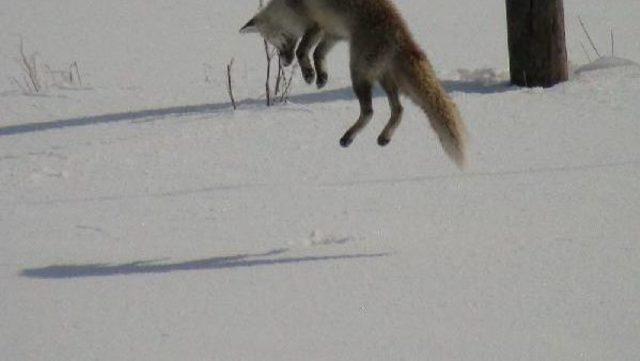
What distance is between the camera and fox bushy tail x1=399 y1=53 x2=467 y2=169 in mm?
3781

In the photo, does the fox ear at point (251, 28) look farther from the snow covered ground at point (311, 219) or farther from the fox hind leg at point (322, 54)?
the snow covered ground at point (311, 219)

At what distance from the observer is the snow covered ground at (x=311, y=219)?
418 centimetres

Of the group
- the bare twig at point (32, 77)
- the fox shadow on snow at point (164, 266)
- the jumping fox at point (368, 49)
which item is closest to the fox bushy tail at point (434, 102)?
the jumping fox at point (368, 49)

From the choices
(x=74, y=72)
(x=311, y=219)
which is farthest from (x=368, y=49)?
(x=74, y=72)

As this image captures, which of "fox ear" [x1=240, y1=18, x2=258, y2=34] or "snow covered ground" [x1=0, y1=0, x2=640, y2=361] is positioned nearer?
"fox ear" [x1=240, y1=18, x2=258, y2=34]

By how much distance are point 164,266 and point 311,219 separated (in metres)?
1.06

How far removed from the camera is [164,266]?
5.18m

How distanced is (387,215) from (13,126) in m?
4.07

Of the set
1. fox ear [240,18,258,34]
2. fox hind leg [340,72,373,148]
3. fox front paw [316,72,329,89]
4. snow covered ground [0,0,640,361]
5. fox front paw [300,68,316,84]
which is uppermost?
fox ear [240,18,258,34]

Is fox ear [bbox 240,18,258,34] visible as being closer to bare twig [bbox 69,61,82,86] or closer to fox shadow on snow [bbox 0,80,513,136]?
fox shadow on snow [bbox 0,80,513,136]

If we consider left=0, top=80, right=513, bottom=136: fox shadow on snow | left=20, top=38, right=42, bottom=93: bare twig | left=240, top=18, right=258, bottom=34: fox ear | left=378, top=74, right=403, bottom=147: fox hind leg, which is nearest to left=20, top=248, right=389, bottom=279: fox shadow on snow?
left=378, top=74, right=403, bottom=147: fox hind leg

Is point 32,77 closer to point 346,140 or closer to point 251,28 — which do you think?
point 251,28

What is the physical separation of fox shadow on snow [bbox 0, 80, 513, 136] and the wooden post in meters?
0.21

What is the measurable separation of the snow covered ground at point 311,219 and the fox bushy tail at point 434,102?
73 cm
